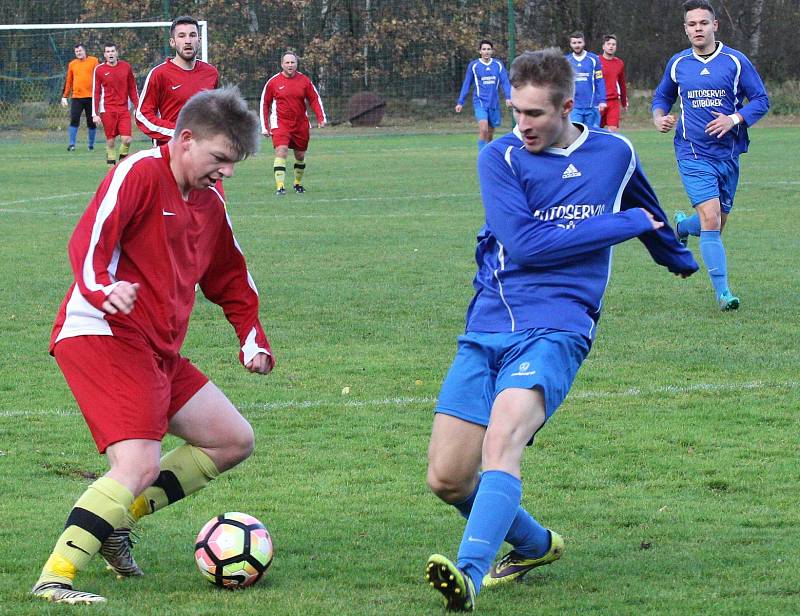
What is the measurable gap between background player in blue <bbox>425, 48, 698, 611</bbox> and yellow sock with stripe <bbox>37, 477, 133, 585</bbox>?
37.7 inches

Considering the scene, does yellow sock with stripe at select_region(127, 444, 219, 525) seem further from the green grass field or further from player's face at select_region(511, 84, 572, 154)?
player's face at select_region(511, 84, 572, 154)

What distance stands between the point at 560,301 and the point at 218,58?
29.4 meters

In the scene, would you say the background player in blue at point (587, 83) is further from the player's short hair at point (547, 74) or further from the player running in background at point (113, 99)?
the player's short hair at point (547, 74)

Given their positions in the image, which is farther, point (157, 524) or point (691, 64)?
point (691, 64)

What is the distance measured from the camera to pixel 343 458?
5.75m

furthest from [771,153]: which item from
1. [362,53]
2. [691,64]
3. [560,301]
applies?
[560,301]

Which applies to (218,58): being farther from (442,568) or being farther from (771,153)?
(442,568)

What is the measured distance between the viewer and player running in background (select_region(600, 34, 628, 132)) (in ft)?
79.0

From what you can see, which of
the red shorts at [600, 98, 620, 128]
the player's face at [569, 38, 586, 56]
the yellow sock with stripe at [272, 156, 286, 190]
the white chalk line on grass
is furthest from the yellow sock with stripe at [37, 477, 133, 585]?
the red shorts at [600, 98, 620, 128]

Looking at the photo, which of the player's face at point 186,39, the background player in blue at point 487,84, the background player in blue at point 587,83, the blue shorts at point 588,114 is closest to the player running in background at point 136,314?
the player's face at point 186,39

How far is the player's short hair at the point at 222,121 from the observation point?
3926mm

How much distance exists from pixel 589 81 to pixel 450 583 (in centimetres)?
1941

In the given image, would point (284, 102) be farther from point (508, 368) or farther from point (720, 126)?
point (508, 368)

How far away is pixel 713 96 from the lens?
9.33 meters
